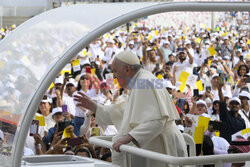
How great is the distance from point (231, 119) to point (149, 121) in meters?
4.64

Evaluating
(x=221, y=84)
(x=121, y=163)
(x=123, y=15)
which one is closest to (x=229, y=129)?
(x=221, y=84)

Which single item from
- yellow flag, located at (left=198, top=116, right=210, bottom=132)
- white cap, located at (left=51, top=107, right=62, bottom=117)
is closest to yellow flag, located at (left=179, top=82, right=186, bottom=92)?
white cap, located at (left=51, top=107, right=62, bottom=117)

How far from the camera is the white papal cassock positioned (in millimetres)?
4250

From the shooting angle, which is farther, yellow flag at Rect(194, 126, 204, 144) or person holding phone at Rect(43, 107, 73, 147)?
person holding phone at Rect(43, 107, 73, 147)

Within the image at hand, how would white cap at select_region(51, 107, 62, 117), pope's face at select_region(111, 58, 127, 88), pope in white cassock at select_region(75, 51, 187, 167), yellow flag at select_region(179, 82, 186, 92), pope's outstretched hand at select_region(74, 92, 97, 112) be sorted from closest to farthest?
pope in white cassock at select_region(75, 51, 187, 167)
pope's face at select_region(111, 58, 127, 88)
pope's outstretched hand at select_region(74, 92, 97, 112)
white cap at select_region(51, 107, 62, 117)
yellow flag at select_region(179, 82, 186, 92)

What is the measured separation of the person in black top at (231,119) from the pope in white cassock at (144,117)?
3.84 meters

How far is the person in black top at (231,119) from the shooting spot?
8.34 metres

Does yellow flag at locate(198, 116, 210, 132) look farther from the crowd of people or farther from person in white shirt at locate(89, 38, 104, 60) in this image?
person in white shirt at locate(89, 38, 104, 60)

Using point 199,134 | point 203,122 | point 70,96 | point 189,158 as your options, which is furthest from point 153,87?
point 70,96

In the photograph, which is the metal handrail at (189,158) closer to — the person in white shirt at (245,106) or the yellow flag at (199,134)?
the yellow flag at (199,134)

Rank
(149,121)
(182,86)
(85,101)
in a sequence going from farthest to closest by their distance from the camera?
1. (182,86)
2. (85,101)
3. (149,121)

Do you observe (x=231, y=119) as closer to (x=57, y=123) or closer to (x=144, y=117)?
(x=57, y=123)

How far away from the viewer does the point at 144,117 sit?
4.29m

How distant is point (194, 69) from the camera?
13445mm
